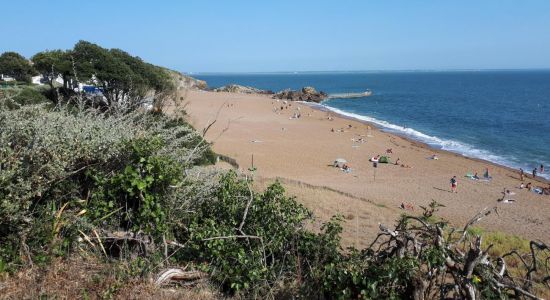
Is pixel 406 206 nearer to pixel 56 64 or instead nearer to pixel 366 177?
pixel 366 177

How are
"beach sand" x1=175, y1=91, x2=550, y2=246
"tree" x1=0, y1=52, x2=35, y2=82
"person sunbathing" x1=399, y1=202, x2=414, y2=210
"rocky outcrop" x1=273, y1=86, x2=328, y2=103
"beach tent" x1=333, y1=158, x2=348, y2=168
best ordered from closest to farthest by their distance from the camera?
"beach sand" x1=175, y1=91, x2=550, y2=246
"person sunbathing" x1=399, y1=202, x2=414, y2=210
"beach tent" x1=333, y1=158, x2=348, y2=168
"tree" x1=0, y1=52, x2=35, y2=82
"rocky outcrop" x1=273, y1=86, x2=328, y2=103

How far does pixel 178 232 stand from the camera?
4.88 metres

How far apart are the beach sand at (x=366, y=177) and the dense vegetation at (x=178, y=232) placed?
14.2 ft

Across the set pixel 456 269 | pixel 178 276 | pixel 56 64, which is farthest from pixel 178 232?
pixel 56 64

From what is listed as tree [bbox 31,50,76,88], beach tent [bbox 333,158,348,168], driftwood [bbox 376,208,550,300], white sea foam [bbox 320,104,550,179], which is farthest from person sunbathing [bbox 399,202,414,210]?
tree [bbox 31,50,76,88]

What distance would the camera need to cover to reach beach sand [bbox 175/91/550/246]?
47.6 feet

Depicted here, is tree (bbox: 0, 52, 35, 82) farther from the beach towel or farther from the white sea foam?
the white sea foam

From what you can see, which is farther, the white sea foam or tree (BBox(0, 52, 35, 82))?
tree (BBox(0, 52, 35, 82))

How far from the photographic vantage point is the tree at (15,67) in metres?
40.1

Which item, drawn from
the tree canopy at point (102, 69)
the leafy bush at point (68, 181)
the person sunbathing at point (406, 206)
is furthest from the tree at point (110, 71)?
the leafy bush at point (68, 181)

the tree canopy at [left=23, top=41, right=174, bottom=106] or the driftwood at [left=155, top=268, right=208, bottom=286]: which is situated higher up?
the tree canopy at [left=23, top=41, right=174, bottom=106]

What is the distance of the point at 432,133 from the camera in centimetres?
4156

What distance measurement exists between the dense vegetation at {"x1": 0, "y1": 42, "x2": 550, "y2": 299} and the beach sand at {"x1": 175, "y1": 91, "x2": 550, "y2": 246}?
4.33 m

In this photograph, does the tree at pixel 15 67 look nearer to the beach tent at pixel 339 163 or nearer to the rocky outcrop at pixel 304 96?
the beach tent at pixel 339 163
